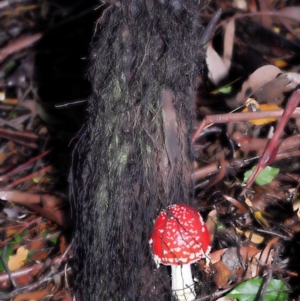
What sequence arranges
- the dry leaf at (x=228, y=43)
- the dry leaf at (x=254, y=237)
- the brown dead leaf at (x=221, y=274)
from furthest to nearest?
the dry leaf at (x=228, y=43) < the dry leaf at (x=254, y=237) < the brown dead leaf at (x=221, y=274)

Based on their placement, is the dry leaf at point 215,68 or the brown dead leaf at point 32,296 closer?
the brown dead leaf at point 32,296

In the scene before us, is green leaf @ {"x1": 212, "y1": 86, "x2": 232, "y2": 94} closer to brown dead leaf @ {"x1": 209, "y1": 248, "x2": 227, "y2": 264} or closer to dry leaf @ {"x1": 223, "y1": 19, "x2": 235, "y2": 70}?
dry leaf @ {"x1": 223, "y1": 19, "x2": 235, "y2": 70}

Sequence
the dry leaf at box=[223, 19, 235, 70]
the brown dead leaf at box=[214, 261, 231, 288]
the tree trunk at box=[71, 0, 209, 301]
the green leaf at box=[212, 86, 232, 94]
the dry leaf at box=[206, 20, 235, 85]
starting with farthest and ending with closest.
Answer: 1. the dry leaf at box=[223, 19, 235, 70]
2. the dry leaf at box=[206, 20, 235, 85]
3. the green leaf at box=[212, 86, 232, 94]
4. the brown dead leaf at box=[214, 261, 231, 288]
5. the tree trunk at box=[71, 0, 209, 301]

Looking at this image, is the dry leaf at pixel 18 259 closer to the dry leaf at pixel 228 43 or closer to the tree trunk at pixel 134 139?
the tree trunk at pixel 134 139

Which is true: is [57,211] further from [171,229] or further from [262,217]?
[262,217]

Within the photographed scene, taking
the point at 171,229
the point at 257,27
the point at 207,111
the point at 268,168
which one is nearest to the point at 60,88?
the point at 207,111

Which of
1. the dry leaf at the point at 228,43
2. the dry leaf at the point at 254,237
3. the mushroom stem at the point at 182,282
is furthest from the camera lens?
the dry leaf at the point at 228,43

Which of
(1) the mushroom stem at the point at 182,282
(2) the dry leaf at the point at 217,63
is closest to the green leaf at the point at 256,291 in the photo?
(1) the mushroom stem at the point at 182,282

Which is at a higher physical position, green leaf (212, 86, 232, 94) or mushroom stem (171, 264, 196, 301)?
green leaf (212, 86, 232, 94)

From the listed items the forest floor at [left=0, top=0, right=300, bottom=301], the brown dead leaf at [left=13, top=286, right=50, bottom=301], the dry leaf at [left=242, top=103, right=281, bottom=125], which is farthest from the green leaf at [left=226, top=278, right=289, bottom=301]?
the brown dead leaf at [left=13, top=286, right=50, bottom=301]
